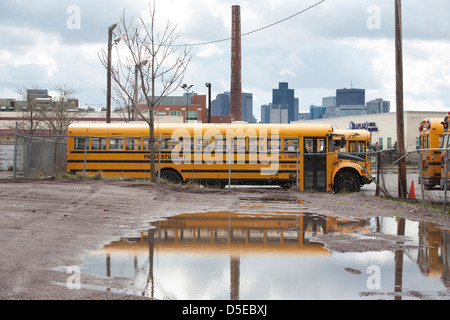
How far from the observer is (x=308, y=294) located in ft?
20.9

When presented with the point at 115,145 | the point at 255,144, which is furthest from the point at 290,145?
the point at 115,145

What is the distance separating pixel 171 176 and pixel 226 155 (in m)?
2.55

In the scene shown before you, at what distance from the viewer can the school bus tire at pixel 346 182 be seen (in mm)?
23156

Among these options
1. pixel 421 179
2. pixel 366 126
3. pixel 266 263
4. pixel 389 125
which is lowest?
pixel 266 263

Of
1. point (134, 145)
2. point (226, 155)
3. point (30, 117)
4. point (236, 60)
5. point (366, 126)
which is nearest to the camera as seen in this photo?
point (226, 155)

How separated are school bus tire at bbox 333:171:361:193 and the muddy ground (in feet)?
6.14

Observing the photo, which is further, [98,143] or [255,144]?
[98,143]

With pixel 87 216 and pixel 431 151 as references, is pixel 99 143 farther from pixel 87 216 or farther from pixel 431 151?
pixel 431 151

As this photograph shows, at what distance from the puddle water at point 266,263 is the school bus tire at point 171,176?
1185 cm

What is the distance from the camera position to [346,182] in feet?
76.0

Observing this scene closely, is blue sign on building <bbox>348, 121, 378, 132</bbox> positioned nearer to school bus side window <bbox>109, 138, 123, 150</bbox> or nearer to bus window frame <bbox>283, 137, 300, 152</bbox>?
bus window frame <bbox>283, 137, 300, 152</bbox>

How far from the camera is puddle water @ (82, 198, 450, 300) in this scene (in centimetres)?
651

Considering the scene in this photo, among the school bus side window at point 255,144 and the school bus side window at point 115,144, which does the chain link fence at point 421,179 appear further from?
the school bus side window at point 115,144

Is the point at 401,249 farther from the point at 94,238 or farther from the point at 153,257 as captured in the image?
the point at 94,238
